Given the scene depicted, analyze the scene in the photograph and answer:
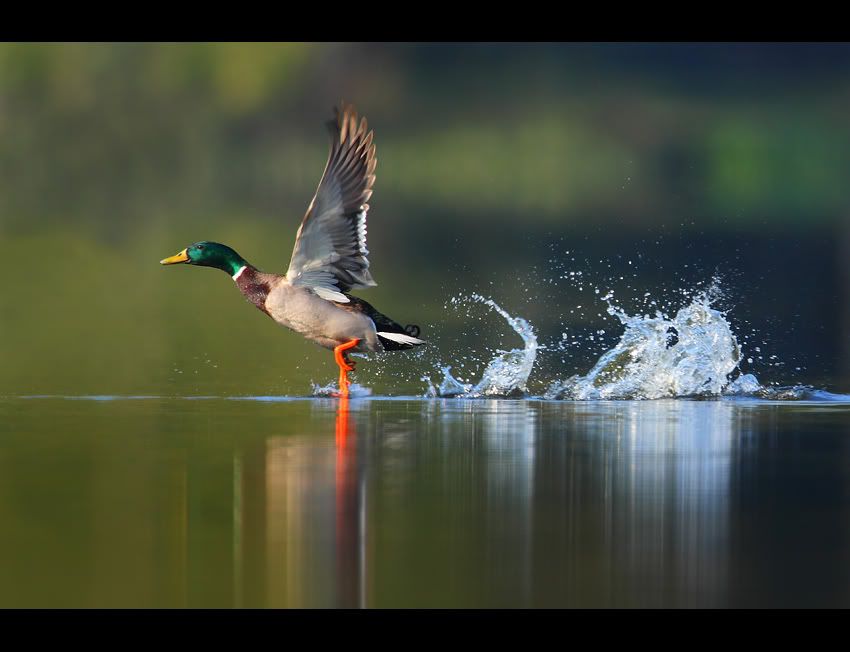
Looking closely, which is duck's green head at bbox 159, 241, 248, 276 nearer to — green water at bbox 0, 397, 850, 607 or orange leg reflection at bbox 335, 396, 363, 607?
green water at bbox 0, 397, 850, 607

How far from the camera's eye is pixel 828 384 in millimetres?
9914

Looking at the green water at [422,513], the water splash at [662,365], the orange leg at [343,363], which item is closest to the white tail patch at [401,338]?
the orange leg at [343,363]

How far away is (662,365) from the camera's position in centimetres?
955

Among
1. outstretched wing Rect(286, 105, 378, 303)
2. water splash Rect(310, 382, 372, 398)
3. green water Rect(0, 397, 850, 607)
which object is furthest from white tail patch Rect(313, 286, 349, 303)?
green water Rect(0, 397, 850, 607)

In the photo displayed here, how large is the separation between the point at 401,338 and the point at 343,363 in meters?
0.42

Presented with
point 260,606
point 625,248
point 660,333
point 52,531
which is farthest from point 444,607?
point 625,248

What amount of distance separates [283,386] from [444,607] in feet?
20.5

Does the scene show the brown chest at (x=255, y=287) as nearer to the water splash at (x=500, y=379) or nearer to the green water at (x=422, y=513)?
the water splash at (x=500, y=379)

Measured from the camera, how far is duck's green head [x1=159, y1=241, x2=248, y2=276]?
1009cm

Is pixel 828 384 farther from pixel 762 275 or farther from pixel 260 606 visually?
pixel 260 606

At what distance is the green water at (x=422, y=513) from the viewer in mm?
3818

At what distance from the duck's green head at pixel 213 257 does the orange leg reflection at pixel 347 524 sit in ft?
11.6

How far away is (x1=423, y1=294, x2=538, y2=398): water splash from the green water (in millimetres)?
1977

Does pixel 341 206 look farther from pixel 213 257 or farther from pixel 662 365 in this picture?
pixel 662 365
